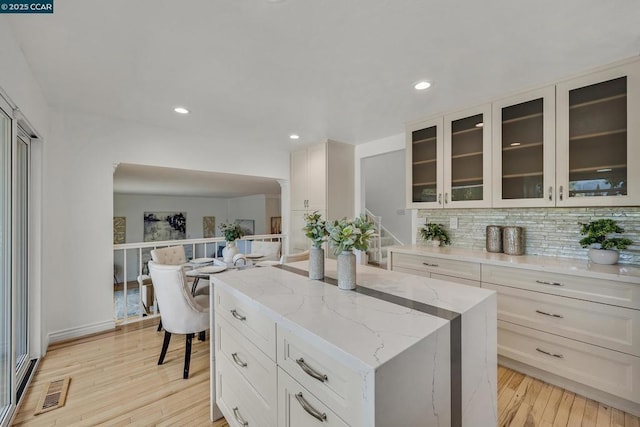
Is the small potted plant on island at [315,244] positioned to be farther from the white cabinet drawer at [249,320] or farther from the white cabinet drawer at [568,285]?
the white cabinet drawer at [568,285]

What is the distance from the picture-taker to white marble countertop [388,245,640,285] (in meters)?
1.75

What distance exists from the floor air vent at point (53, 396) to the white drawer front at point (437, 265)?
292 cm

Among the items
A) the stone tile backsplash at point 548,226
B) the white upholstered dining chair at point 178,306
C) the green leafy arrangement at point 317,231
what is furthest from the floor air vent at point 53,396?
the stone tile backsplash at point 548,226

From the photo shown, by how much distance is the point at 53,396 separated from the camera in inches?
76.0

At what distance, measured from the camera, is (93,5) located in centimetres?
138

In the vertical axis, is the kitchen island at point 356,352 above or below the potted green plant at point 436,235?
below

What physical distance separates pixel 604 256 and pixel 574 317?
0.52 meters

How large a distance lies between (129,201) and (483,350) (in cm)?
939

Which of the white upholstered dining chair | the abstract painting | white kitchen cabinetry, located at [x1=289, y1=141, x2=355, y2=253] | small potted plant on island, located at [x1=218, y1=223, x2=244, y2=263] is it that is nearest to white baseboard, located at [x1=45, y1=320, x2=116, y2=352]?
the white upholstered dining chair

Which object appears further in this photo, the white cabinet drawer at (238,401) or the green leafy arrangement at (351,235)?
the green leafy arrangement at (351,235)

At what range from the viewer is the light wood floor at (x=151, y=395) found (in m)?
1.71

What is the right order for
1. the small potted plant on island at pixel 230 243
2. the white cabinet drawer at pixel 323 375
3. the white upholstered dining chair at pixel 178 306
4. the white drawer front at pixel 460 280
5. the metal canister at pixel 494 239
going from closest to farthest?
the white cabinet drawer at pixel 323 375 → the white upholstered dining chair at pixel 178 306 → the white drawer front at pixel 460 280 → the metal canister at pixel 494 239 → the small potted plant on island at pixel 230 243

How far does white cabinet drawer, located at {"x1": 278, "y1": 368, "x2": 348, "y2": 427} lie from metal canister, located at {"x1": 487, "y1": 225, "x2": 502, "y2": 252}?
2387mm

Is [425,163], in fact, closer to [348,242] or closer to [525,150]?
[525,150]
